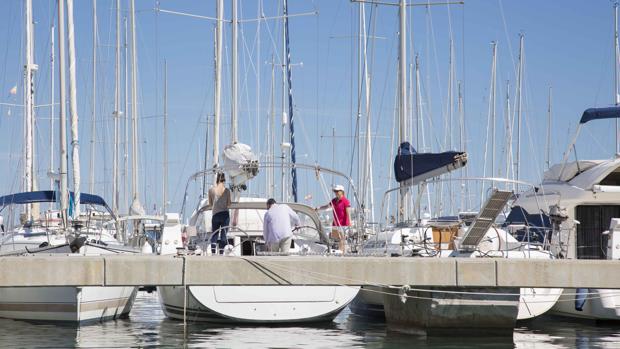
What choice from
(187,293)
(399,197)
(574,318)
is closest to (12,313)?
(187,293)

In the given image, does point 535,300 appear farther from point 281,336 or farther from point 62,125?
point 62,125

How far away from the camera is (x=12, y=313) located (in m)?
22.0

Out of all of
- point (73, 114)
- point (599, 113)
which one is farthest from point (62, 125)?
point (599, 113)

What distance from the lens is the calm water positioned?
18453 millimetres

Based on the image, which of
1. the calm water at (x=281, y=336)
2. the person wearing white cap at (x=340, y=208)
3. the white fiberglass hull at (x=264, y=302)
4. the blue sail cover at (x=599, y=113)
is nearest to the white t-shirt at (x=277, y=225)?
the white fiberglass hull at (x=264, y=302)

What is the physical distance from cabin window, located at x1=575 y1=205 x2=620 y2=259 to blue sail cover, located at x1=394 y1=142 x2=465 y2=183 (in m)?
3.43

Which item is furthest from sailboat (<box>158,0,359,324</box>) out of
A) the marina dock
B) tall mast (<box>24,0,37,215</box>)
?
tall mast (<box>24,0,37,215</box>)

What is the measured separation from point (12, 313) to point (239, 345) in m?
6.11

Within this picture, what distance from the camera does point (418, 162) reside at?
2383cm

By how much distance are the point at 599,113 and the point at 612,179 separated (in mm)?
2236

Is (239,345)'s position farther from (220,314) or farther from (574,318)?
(574,318)

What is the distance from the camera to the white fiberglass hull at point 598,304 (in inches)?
832

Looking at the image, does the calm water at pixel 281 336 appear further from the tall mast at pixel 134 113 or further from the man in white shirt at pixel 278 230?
the tall mast at pixel 134 113

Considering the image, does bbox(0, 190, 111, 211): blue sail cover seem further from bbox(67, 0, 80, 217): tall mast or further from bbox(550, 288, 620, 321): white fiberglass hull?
bbox(550, 288, 620, 321): white fiberglass hull
